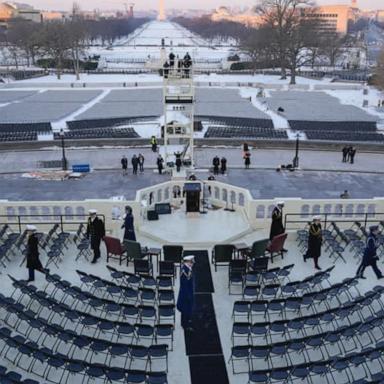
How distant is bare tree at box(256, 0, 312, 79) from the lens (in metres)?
75.2

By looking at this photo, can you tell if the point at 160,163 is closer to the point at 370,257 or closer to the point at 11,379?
the point at 370,257

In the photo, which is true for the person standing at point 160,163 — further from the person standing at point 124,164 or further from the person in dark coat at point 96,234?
the person in dark coat at point 96,234

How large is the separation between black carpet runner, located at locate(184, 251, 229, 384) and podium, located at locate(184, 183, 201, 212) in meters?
5.02

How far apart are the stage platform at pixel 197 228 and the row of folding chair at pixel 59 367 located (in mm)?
6747

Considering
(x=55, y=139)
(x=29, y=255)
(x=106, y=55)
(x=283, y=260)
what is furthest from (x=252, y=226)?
(x=106, y=55)

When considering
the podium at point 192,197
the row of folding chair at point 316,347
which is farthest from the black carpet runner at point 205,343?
the podium at point 192,197

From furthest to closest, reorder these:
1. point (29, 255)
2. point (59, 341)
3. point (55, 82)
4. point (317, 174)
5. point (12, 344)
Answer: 1. point (55, 82)
2. point (317, 174)
3. point (29, 255)
4. point (59, 341)
5. point (12, 344)

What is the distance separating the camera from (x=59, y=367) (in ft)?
34.5

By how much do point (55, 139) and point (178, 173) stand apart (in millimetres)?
16635

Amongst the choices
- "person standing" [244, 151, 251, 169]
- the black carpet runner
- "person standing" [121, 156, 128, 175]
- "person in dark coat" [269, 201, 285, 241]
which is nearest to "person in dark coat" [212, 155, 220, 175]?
"person standing" [244, 151, 251, 169]

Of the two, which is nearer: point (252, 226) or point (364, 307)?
point (364, 307)

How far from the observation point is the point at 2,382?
9508 mm

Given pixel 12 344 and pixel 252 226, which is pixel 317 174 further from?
pixel 12 344

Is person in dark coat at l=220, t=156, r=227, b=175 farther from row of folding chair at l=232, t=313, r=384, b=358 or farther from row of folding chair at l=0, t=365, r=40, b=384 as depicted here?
row of folding chair at l=0, t=365, r=40, b=384
